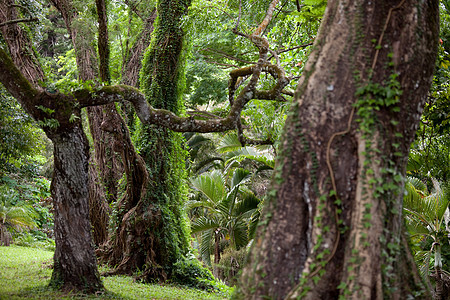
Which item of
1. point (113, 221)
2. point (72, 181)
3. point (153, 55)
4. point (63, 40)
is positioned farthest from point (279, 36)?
point (63, 40)

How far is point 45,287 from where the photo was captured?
19.3ft

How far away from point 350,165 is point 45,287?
181 inches

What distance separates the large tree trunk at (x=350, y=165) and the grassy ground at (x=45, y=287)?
10.6 feet

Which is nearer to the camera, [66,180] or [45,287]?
[66,180]

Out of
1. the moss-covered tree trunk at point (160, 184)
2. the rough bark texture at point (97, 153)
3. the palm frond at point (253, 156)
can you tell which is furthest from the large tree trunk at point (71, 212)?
the palm frond at point (253, 156)

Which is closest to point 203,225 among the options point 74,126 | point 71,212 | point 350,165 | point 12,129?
point 12,129

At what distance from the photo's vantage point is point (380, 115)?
3.73m

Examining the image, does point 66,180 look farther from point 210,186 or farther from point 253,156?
point 210,186

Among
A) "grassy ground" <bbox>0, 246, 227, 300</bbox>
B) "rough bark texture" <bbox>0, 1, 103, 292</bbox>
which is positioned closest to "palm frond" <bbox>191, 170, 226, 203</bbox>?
"grassy ground" <bbox>0, 246, 227, 300</bbox>

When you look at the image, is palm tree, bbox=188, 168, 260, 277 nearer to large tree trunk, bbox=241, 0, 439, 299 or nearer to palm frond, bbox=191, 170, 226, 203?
palm frond, bbox=191, 170, 226, 203

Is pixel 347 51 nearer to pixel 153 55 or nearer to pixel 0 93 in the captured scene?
pixel 153 55

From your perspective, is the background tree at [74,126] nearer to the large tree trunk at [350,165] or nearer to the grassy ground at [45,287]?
the grassy ground at [45,287]

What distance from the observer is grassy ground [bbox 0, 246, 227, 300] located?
563 centimetres

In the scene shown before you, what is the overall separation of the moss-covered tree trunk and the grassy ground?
64cm
